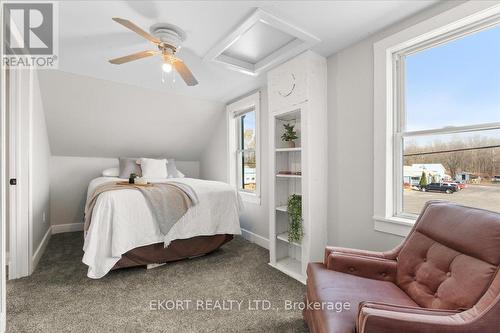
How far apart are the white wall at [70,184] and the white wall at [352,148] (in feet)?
13.2

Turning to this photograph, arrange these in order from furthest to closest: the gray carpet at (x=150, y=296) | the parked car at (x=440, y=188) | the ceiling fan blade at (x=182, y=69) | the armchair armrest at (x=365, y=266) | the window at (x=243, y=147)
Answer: the window at (x=243, y=147) → the ceiling fan blade at (x=182, y=69) → the parked car at (x=440, y=188) → the gray carpet at (x=150, y=296) → the armchair armrest at (x=365, y=266)

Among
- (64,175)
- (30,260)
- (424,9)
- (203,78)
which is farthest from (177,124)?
(424,9)

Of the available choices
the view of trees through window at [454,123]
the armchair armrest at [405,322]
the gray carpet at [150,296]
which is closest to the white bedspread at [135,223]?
the gray carpet at [150,296]

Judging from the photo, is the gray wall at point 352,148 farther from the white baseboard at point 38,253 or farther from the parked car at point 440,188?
the white baseboard at point 38,253

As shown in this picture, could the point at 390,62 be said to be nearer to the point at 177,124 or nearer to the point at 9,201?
the point at 177,124

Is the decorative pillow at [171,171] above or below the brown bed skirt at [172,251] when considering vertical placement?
above

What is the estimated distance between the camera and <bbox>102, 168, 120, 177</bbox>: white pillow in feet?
12.9

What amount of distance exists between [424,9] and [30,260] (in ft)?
13.8

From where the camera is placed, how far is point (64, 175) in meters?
3.93

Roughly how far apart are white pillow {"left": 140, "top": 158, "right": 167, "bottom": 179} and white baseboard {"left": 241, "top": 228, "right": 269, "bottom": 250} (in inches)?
69.7

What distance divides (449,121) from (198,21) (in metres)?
2.11

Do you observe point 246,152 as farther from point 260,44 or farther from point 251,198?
point 260,44

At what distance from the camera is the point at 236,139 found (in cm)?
411

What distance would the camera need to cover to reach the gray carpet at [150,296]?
65.2 inches
